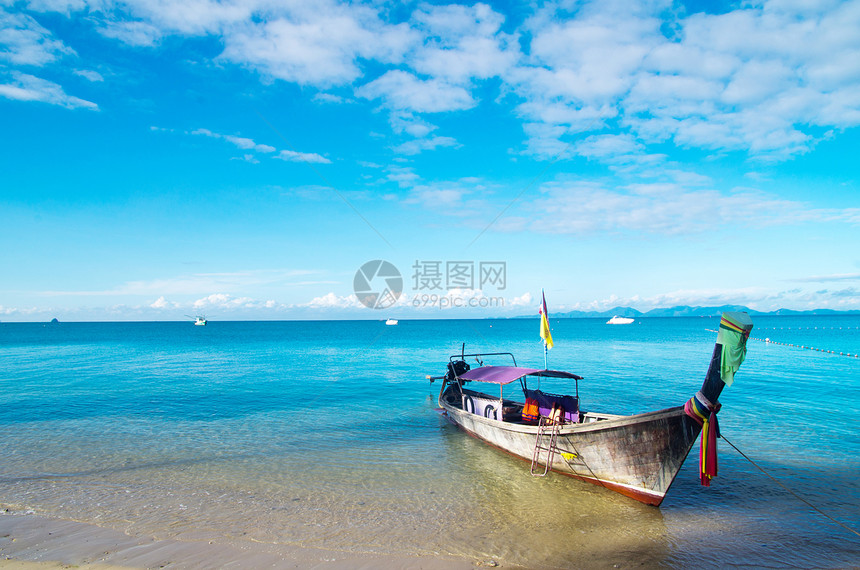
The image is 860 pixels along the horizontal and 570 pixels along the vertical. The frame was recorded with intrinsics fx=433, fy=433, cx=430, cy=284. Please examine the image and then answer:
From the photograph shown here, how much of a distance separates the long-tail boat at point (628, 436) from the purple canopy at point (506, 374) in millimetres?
52

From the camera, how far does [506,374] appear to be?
15406mm

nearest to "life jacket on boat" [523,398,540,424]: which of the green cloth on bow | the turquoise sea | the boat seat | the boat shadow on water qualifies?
the boat seat

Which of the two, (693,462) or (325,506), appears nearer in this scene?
(325,506)

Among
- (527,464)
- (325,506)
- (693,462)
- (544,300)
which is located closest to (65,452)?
(325,506)

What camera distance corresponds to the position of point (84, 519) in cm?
955

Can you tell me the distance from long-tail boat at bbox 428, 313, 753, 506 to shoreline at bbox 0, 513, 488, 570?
4.54 meters

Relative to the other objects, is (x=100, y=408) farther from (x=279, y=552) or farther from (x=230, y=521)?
(x=279, y=552)

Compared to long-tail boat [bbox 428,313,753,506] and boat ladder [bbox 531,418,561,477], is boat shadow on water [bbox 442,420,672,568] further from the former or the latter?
long-tail boat [bbox 428,313,753,506]

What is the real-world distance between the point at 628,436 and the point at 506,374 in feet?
17.6

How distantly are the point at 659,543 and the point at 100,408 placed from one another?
80.7 feet

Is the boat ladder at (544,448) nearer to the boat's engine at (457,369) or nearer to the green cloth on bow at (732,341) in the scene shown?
the green cloth on bow at (732,341)

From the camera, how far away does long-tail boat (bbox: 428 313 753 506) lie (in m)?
8.70

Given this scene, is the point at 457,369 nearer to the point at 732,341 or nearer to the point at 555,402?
the point at 555,402

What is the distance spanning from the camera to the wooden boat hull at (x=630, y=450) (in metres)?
A: 9.74
